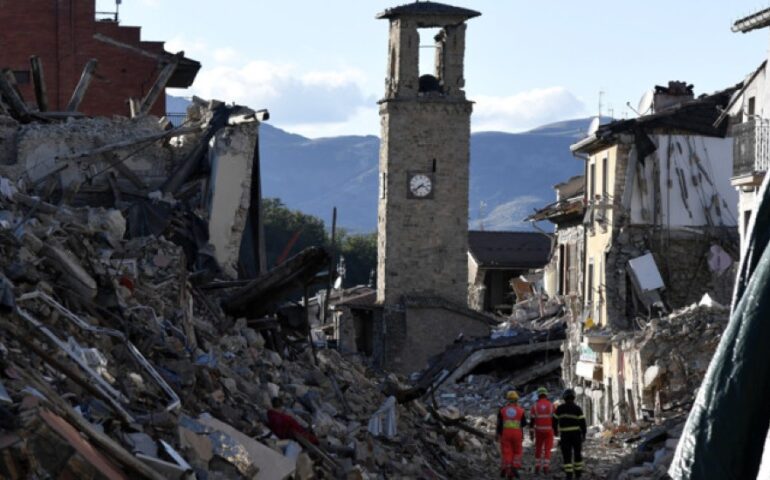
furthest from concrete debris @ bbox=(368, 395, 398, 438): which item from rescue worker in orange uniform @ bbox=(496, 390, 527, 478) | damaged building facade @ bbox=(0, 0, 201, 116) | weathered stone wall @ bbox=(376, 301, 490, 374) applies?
weathered stone wall @ bbox=(376, 301, 490, 374)

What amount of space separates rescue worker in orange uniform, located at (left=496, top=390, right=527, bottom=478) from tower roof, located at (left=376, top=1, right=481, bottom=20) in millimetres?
47617

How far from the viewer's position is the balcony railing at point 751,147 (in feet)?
102

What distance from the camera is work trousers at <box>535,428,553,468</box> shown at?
74.7 feet

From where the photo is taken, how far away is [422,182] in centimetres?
6850

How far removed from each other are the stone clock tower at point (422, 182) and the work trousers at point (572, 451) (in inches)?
1792

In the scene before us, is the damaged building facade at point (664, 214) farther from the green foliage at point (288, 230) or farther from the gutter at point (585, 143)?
the green foliage at point (288, 230)

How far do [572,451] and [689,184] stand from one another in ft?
85.0

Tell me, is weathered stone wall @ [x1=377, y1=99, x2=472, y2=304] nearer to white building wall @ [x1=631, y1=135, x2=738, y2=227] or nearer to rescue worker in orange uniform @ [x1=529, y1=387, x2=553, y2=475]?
white building wall @ [x1=631, y1=135, x2=738, y2=227]

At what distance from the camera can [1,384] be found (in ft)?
35.7

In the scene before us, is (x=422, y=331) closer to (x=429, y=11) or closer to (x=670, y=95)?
(x=429, y=11)

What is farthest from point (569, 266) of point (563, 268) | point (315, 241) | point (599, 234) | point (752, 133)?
point (315, 241)

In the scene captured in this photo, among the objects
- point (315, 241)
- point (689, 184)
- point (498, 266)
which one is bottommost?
point (315, 241)

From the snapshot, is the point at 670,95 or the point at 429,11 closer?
the point at 670,95

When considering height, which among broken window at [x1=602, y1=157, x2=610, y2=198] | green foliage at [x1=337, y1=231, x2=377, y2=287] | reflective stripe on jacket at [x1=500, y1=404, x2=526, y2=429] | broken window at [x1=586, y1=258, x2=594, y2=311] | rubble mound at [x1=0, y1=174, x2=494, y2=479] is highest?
broken window at [x1=602, y1=157, x2=610, y2=198]
